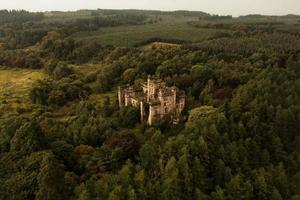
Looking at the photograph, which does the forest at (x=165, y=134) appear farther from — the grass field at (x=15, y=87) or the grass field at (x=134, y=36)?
the grass field at (x=134, y=36)

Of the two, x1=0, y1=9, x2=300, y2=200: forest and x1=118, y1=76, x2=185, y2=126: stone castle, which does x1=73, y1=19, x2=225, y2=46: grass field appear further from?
x1=118, y1=76, x2=185, y2=126: stone castle

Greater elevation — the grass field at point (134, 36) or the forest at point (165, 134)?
the forest at point (165, 134)

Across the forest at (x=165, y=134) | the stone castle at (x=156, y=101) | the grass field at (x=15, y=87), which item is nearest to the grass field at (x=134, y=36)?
the grass field at (x=15, y=87)

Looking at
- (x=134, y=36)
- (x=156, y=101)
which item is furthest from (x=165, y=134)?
(x=134, y=36)

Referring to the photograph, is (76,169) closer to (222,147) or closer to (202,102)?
(222,147)

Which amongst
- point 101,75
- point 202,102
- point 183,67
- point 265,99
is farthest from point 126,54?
point 265,99

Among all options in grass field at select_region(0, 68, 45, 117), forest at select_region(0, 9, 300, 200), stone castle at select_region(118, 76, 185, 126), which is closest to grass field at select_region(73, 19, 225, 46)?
grass field at select_region(0, 68, 45, 117)
